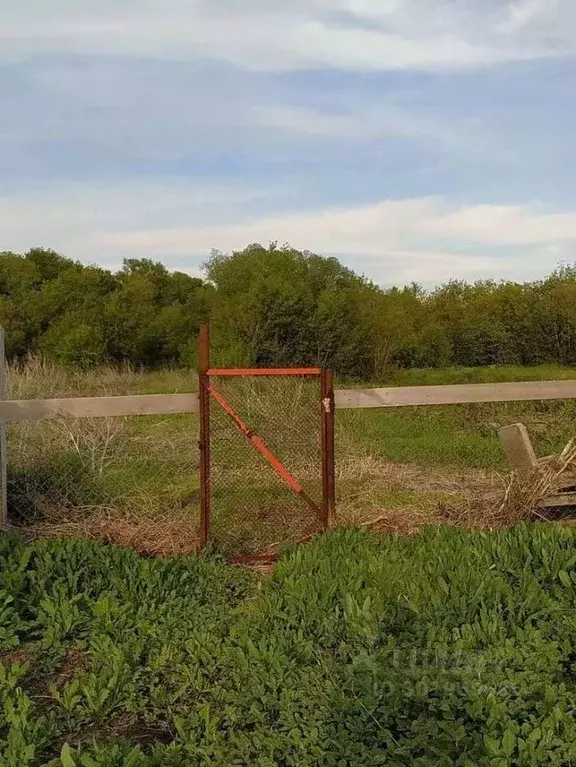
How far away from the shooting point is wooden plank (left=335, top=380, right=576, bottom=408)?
5.93 metres

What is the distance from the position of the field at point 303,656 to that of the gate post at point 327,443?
682 mm

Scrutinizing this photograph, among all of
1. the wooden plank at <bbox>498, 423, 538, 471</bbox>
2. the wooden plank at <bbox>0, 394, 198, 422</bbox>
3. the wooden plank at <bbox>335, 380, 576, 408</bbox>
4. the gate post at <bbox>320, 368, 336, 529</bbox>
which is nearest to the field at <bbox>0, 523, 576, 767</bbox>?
the gate post at <bbox>320, 368, 336, 529</bbox>

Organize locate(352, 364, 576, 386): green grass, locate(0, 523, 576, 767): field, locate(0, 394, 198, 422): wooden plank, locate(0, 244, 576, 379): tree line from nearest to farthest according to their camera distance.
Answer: locate(0, 523, 576, 767): field < locate(0, 394, 198, 422): wooden plank < locate(352, 364, 576, 386): green grass < locate(0, 244, 576, 379): tree line

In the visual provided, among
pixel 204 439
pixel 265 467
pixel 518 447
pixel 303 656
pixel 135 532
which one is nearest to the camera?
pixel 303 656

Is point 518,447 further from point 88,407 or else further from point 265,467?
point 88,407

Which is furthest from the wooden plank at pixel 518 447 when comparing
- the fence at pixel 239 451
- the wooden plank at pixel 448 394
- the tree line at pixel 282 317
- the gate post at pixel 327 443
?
the tree line at pixel 282 317

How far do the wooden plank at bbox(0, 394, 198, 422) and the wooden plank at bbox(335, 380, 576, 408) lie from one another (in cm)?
126

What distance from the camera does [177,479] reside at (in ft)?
29.4

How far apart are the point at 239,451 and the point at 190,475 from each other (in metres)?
1.12

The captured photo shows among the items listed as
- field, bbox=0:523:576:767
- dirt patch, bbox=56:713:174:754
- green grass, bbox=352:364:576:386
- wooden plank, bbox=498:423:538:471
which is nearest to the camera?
field, bbox=0:523:576:767

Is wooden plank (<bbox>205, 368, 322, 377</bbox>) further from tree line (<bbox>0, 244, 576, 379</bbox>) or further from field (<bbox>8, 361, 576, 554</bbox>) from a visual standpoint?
tree line (<bbox>0, 244, 576, 379</bbox>)

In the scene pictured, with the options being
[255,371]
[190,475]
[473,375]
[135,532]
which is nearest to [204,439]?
[255,371]

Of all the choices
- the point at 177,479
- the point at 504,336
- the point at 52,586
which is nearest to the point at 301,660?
the point at 52,586

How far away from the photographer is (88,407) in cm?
576
